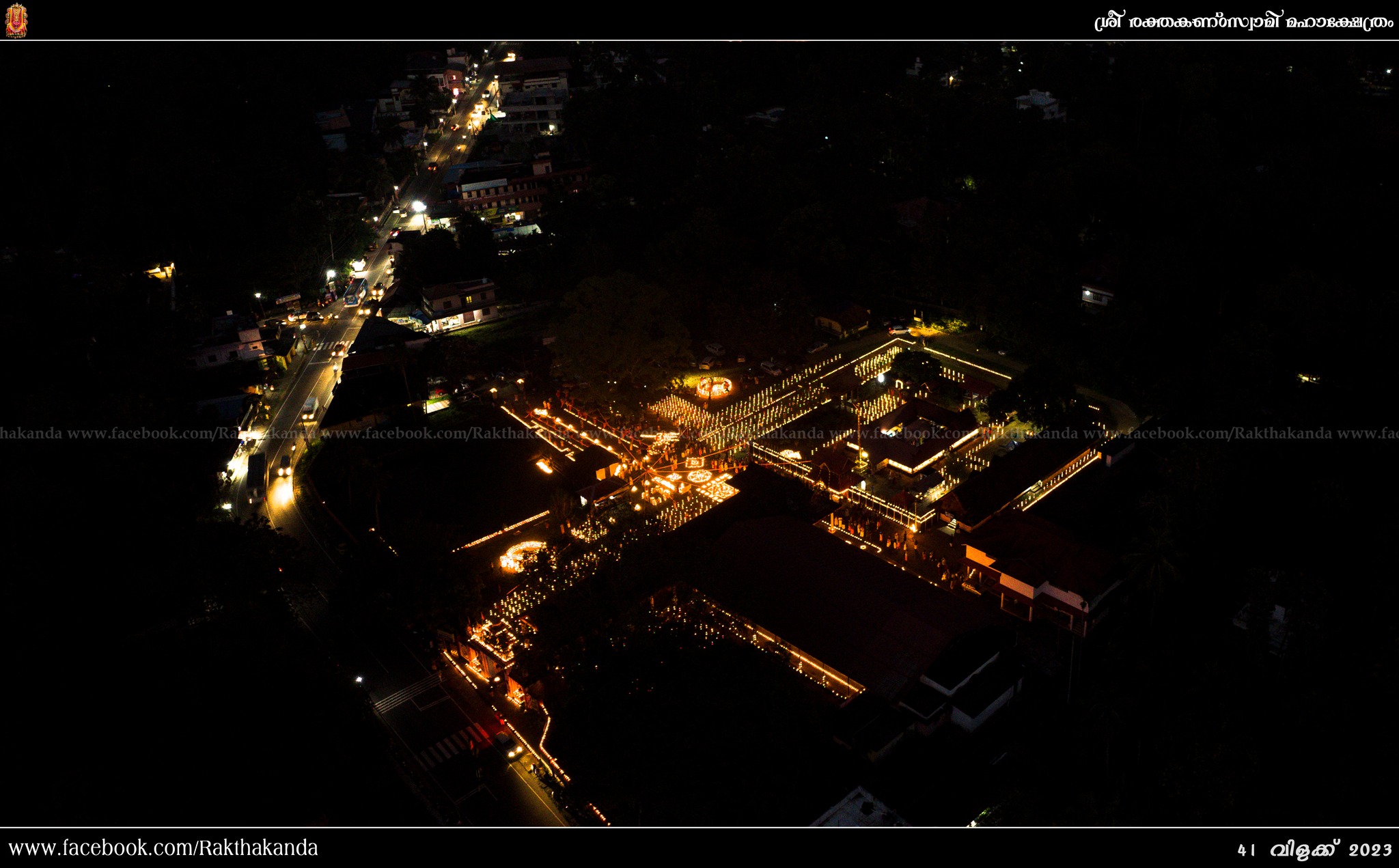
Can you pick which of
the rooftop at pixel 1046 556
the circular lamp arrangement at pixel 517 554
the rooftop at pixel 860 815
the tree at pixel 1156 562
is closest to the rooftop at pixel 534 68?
the circular lamp arrangement at pixel 517 554

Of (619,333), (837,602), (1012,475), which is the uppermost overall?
(619,333)

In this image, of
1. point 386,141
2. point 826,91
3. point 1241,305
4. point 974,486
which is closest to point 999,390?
point 974,486

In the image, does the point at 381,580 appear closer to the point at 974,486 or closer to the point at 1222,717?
the point at 974,486

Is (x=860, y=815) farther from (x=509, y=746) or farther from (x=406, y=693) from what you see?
(x=406, y=693)

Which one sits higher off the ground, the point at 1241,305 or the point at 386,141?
the point at 386,141

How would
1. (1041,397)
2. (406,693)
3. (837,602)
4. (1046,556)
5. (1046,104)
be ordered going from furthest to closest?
(1046,104), (1041,397), (1046,556), (837,602), (406,693)

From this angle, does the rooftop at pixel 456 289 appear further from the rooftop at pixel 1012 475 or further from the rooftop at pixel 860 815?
the rooftop at pixel 860 815

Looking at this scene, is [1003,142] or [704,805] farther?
[1003,142]

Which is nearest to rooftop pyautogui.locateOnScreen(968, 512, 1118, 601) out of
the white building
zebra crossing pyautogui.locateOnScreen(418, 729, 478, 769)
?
zebra crossing pyautogui.locateOnScreen(418, 729, 478, 769)

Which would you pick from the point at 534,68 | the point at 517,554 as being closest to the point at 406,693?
the point at 517,554
